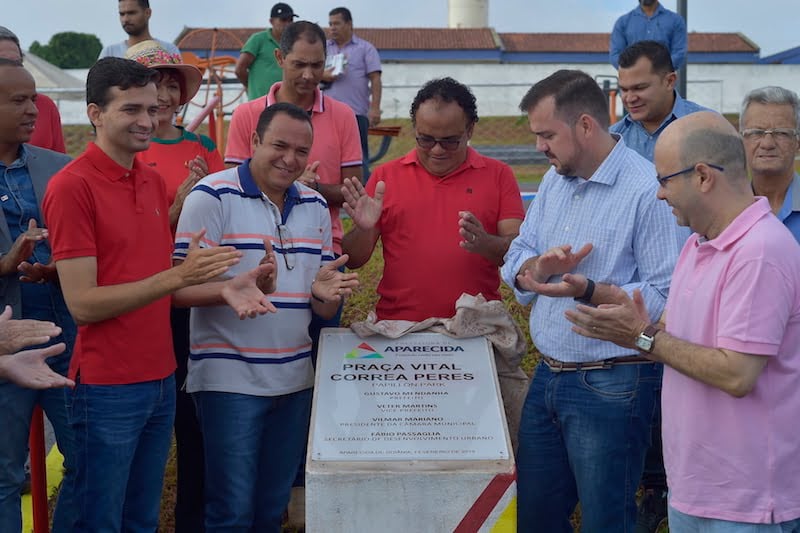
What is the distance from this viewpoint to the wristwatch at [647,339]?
2861 mm

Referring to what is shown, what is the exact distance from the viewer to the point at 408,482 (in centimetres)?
312

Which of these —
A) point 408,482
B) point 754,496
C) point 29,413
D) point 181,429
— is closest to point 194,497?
point 181,429

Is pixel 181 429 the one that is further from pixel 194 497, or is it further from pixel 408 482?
pixel 408 482

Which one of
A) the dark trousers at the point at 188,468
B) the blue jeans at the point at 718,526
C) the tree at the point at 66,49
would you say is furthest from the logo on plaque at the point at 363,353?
the tree at the point at 66,49

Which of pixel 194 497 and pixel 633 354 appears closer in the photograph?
pixel 633 354

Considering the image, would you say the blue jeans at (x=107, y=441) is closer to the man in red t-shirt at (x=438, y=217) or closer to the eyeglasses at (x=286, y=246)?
the eyeglasses at (x=286, y=246)

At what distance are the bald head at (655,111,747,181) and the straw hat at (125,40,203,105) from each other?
99.4 inches

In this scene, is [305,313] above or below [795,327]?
below

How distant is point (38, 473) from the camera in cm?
423

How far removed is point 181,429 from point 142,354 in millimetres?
1028

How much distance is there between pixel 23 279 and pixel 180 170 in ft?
3.34

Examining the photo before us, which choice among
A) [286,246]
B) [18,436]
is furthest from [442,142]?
[18,436]

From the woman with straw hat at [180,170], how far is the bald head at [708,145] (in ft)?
7.49

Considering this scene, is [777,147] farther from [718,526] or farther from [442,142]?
[718,526]
